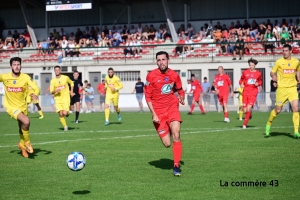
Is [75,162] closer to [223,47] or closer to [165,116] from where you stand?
[165,116]

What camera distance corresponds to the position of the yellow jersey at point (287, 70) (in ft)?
50.9

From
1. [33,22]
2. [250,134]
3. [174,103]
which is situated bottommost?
[250,134]

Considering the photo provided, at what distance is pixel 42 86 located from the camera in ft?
148

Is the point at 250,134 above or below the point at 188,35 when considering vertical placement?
below

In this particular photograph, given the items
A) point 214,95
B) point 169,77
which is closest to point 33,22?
point 214,95

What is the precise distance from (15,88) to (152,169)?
433 cm

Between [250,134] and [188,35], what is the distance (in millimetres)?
27612

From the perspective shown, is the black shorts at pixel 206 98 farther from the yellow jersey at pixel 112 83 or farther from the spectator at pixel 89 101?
the yellow jersey at pixel 112 83

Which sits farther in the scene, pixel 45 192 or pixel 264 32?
pixel 264 32

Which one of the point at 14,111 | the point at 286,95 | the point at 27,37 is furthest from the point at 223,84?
the point at 27,37

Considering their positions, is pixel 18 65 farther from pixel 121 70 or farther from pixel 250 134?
pixel 121 70

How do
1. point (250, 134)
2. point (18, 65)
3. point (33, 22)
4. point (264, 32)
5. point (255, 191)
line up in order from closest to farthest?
point (255, 191) < point (18, 65) < point (250, 134) < point (264, 32) < point (33, 22)

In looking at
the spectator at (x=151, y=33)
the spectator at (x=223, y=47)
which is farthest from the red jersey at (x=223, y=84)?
the spectator at (x=151, y=33)

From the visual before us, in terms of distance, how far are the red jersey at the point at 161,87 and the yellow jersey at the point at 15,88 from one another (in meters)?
3.71
